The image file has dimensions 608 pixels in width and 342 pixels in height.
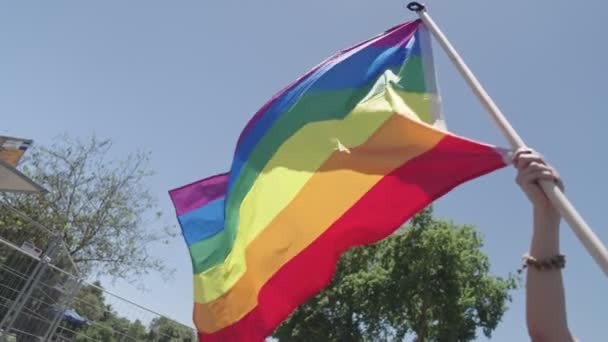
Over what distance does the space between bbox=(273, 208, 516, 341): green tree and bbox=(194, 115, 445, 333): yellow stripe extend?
79.8 ft

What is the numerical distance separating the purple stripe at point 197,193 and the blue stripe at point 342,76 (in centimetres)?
25

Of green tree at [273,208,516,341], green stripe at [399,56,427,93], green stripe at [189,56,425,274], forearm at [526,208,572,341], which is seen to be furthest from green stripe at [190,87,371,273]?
green tree at [273,208,516,341]

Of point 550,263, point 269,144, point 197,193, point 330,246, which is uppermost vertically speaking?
point 269,144

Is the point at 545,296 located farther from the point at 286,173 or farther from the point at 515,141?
the point at 286,173

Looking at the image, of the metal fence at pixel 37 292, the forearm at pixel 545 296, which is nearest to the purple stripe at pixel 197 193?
the forearm at pixel 545 296

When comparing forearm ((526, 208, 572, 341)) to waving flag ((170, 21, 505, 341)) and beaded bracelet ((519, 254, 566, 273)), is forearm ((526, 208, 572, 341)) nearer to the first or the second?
beaded bracelet ((519, 254, 566, 273))

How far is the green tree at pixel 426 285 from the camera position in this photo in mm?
27594

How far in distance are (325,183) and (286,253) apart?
627 millimetres

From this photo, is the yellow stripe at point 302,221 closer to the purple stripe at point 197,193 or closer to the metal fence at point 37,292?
the purple stripe at point 197,193

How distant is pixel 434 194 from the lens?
3.87 m

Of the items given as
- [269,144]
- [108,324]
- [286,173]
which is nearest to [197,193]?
[269,144]

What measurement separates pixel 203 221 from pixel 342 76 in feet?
5.77

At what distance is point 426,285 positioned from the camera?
2747cm

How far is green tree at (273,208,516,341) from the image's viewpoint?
27.6 metres
